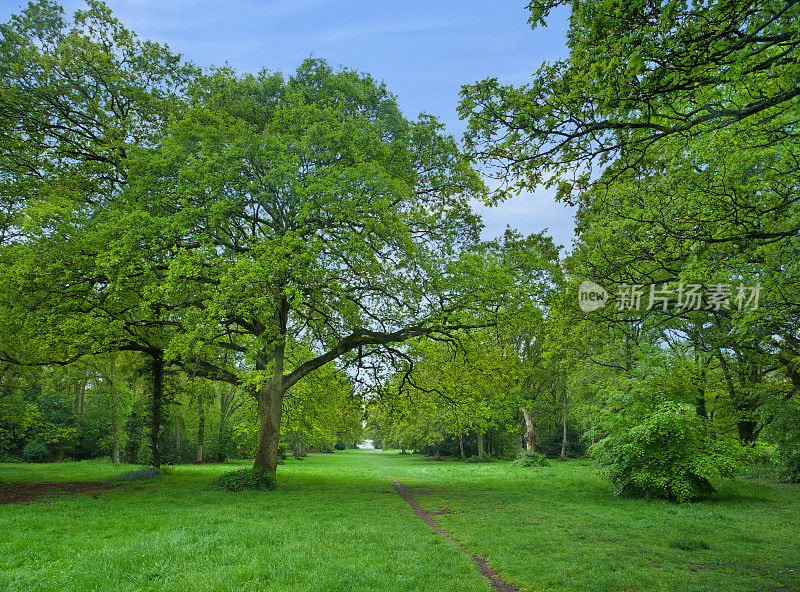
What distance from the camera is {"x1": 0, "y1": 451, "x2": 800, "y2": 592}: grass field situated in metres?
6.20

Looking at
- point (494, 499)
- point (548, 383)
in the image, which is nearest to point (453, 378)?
point (494, 499)

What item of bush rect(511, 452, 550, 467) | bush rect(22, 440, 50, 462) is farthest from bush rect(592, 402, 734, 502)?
bush rect(22, 440, 50, 462)

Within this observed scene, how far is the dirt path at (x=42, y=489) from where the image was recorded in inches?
576

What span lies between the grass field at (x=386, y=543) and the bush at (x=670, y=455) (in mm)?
736

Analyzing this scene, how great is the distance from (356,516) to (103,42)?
19.2 metres

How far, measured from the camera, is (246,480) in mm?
16703

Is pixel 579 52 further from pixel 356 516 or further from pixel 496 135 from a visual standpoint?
pixel 356 516

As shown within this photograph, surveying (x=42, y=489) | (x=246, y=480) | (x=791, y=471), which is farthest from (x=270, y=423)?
(x=791, y=471)

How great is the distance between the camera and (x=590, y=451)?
15125mm

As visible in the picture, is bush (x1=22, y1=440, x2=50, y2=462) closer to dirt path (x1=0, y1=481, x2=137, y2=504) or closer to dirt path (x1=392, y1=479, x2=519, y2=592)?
dirt path (x1=0, y1=481, x2=137, y2=504)

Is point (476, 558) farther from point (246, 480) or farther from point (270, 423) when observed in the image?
point (270, 423)

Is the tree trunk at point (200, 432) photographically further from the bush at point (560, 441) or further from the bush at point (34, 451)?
the bush at point (560, 441)

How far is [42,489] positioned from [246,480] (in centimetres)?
784

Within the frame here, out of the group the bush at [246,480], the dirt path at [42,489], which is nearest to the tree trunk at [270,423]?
the bush at [246,480]
